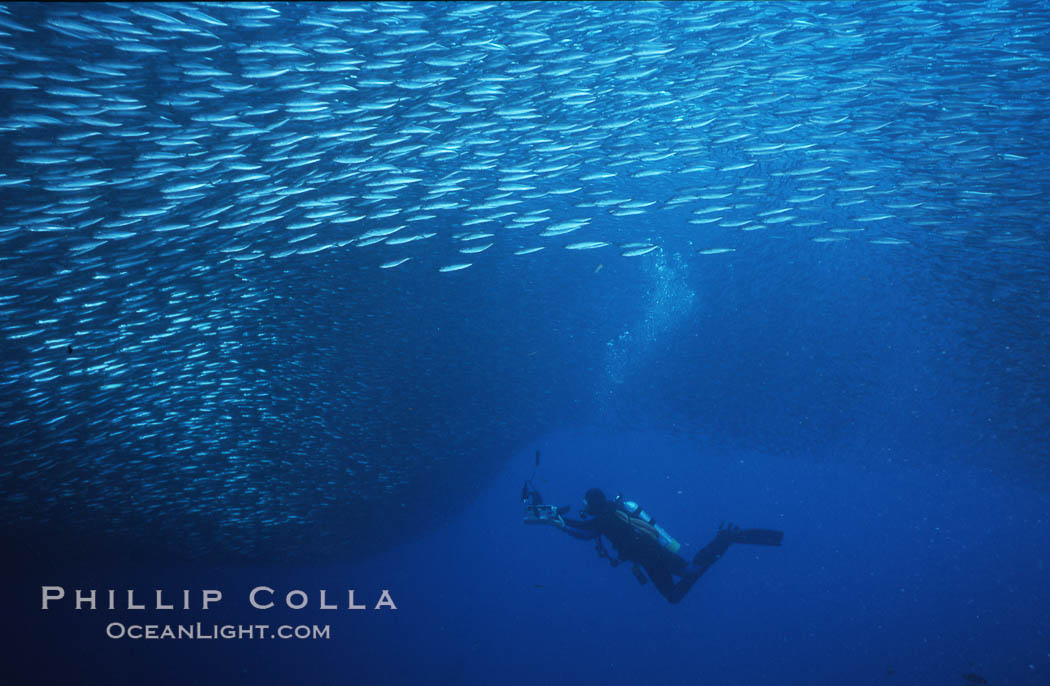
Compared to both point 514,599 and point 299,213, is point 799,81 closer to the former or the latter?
point 299,213

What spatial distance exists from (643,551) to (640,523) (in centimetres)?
65

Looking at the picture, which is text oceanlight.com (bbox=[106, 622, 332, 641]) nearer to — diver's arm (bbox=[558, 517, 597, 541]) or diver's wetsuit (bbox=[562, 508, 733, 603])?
diver's arm (bbox=[558, 517, 597, 541])

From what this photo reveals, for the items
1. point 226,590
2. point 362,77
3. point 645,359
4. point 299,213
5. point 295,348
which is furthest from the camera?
point 645,359

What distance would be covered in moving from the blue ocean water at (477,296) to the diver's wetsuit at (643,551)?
4080 millimetres

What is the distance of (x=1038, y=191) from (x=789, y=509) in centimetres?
4538

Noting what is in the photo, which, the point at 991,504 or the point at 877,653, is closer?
the point at 877,653

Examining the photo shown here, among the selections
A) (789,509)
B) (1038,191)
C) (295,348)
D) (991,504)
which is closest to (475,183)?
(295,348)

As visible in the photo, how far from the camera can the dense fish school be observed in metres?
5.21

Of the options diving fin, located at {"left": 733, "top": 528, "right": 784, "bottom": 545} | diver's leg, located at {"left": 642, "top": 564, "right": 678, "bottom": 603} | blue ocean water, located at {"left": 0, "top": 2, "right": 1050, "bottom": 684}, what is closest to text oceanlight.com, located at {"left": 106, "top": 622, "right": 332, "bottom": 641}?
blue ocean water, located at {"left": 0, "top": 2, "right": 1050, "bottom": 684}

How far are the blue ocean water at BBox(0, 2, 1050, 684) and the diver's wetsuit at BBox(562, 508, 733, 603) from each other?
4080 mm

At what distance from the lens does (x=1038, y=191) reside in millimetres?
9344

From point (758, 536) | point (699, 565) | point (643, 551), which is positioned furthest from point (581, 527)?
point (758, 536)

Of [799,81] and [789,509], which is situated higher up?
[799,81]

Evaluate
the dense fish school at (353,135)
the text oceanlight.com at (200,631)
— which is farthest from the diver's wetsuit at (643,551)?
the text oceanlight.com at (200,631)
